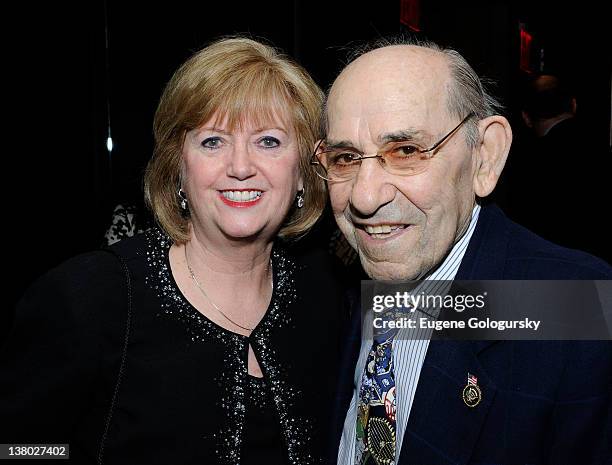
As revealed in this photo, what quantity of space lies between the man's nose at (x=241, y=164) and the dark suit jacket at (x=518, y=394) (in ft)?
2.35

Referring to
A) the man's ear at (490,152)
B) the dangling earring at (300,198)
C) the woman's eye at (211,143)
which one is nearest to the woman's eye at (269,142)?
the woman's eye at (211,143)

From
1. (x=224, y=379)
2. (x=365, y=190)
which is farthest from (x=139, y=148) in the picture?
(x=365, y=190)

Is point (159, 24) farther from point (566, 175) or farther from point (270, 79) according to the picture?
point (566, 175)

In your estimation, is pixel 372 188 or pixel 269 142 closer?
pixel 372 188

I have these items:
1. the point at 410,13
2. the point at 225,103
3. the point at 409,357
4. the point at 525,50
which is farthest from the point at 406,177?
the point at 525,50

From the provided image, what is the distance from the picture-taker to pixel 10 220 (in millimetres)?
3068

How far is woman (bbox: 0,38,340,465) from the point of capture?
1.70 meters

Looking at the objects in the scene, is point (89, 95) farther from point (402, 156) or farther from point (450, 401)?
point (450, 401)

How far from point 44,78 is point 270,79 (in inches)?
66.8

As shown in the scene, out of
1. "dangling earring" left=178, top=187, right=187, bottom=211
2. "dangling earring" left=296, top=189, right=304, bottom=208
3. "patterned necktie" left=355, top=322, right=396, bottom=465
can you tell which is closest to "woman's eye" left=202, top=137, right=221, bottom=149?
"dangling earring" left=178, top=187, right=187, bottom=211

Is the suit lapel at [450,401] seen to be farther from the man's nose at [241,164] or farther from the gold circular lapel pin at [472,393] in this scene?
the man's nose at [241,164]

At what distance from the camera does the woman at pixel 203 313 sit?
5.59 feet

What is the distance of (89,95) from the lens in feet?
11.1

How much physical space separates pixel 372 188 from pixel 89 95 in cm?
238
